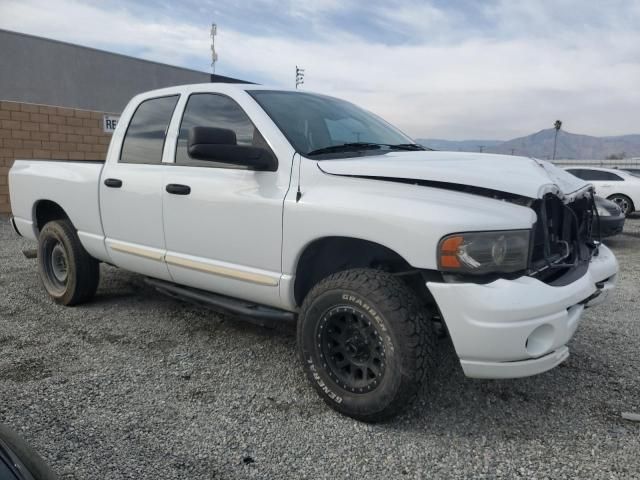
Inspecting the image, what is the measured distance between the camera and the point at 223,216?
3.38m

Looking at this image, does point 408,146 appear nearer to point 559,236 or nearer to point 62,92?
point 559,236

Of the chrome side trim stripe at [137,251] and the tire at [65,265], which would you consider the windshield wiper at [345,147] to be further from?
the tire at [65,265]

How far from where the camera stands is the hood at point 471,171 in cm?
256

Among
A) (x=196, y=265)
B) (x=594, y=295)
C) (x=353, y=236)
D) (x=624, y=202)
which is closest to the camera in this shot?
(x=353, y=236)

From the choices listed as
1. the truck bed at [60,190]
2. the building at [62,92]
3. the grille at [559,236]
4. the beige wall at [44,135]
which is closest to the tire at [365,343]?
the grille at [559,236]

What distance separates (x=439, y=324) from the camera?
3.05 meters

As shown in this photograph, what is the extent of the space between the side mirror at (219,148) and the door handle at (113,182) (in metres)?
1.37

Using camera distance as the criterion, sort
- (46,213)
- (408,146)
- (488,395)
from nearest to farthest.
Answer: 1. (488,395)
2. (408,146)
3. (46,213)

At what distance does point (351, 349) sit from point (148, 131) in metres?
2.45

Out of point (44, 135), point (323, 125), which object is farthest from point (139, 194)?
point (44, 135)

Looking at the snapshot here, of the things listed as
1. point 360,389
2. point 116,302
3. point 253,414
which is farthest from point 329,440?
point 116,302

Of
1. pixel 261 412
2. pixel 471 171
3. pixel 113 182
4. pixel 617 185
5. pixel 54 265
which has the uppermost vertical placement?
pixel 471 171

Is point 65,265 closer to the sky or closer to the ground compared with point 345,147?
closer to the ground

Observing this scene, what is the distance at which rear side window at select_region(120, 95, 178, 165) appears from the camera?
13.2 feet
